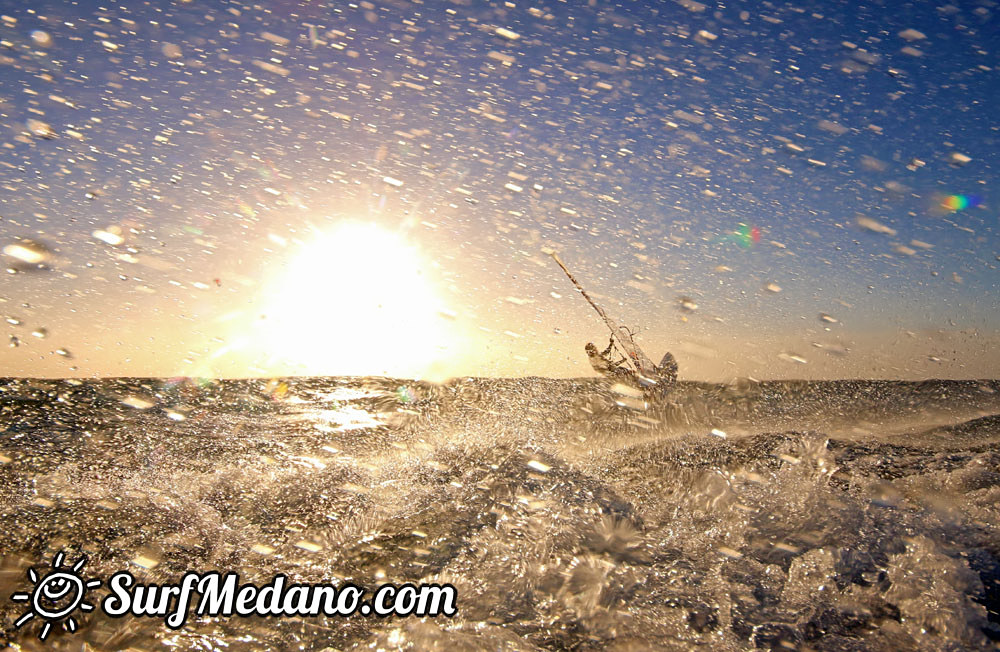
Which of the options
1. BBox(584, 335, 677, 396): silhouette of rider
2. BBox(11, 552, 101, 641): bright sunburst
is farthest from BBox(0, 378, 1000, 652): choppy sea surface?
BBox(584, 335, 677, 396): silhouette of rider

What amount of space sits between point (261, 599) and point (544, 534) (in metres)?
1.40

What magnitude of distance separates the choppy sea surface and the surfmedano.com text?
0.06m

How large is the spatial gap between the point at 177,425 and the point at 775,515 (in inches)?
297

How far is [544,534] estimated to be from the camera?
2.85m

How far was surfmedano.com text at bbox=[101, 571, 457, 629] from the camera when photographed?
7.21ft

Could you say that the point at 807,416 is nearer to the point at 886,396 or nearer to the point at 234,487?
the point at 886,396

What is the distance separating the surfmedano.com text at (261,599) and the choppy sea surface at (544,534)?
64mm

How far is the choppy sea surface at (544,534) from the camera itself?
206 centimetres

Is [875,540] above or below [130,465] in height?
above

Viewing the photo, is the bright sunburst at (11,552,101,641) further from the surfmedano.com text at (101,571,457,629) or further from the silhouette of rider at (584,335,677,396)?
the silhouette of rider at (584,335,677,396)

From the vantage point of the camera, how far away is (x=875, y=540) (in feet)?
9.02

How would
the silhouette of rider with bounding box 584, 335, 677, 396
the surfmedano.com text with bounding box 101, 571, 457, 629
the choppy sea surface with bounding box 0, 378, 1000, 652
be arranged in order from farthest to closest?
Answer: the silhouette of rider with bounding box 584, 335, 677, 396 < the surfmedano.com text with bounding box 101, 571, 457, 629 < the choppy sea surface with bounding box 0, 378, 1000, 652

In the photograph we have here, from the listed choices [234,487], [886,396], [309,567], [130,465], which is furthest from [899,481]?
[886,396]

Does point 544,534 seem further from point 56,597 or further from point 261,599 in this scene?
point 56,597
